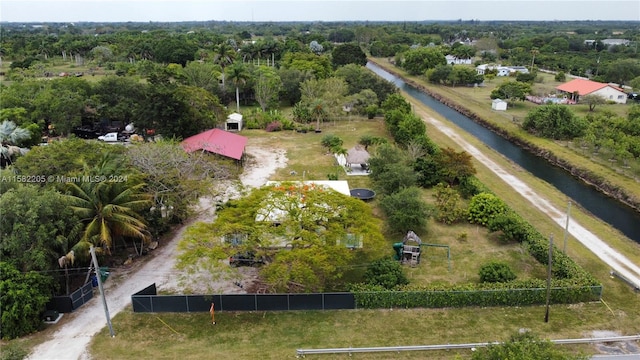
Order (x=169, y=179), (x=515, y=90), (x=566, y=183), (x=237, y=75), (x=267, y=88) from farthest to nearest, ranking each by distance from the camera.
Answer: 1. (x=515, y=90)
2. (x=267, y=88)
3. (x=237, y=75)
4. (x=566, y=183)
5. (x=169, y=179)

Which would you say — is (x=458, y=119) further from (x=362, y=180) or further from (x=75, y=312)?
(x=75, y=312)

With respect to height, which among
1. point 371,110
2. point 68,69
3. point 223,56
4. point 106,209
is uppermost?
point 223,56

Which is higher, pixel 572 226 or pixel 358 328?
pixel 572 226

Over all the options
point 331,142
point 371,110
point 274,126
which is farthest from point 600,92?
point 274,126

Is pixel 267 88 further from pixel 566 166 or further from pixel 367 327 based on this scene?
pixel 367 327

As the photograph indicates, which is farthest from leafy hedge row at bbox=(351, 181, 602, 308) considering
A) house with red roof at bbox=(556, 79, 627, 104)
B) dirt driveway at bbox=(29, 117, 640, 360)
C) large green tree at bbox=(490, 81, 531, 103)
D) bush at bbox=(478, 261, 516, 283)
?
house with red roof at bbox=(556, 79, 627, 104)

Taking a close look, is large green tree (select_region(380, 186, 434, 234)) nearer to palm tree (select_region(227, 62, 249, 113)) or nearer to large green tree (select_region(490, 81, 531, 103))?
palm tree (select_region(227, 62, 249, 113))
